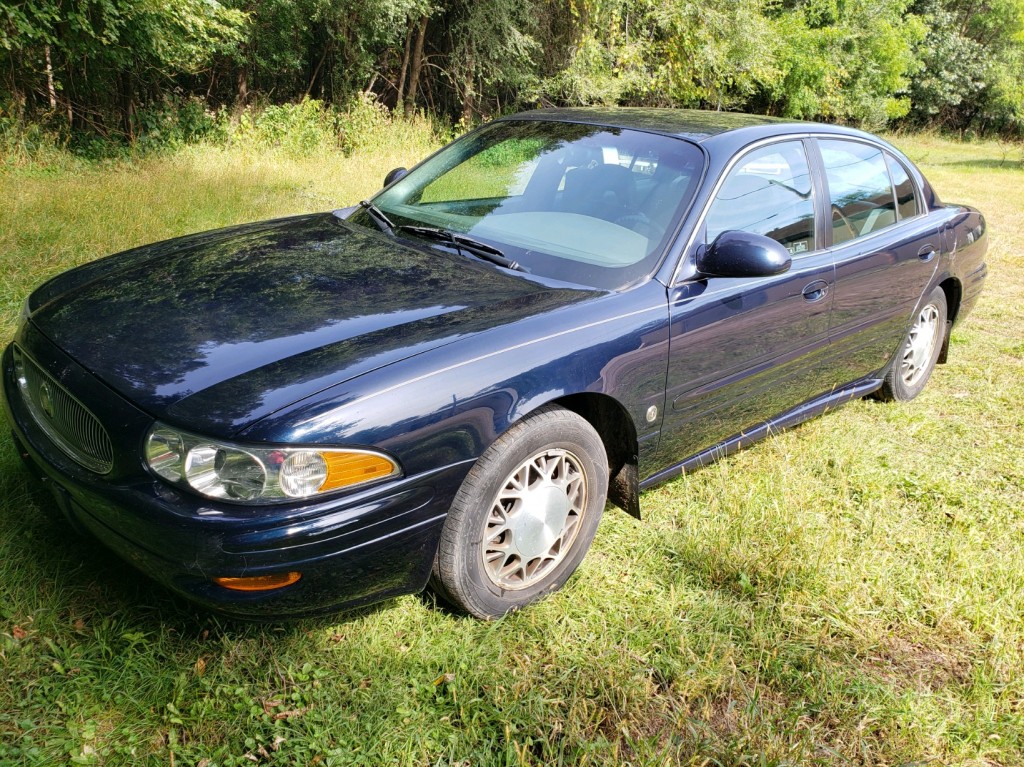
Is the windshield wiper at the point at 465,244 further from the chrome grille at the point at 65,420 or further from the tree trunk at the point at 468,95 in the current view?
the tree trunk at the point at 468,95

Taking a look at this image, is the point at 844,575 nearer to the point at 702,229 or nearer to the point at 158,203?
the point at 702,229

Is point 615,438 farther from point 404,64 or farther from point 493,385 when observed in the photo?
point 404,64

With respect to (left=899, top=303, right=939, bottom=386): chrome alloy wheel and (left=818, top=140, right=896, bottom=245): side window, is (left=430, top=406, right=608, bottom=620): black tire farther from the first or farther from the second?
(left=899, top=303, right=939, bottom=386): chrome alloy wheel

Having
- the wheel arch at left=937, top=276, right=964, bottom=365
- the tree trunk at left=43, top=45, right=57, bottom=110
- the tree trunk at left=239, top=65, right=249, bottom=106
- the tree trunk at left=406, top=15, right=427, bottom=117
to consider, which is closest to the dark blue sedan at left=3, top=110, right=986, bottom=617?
the wheel arch at left=937, top=276, right=964, bottom=365

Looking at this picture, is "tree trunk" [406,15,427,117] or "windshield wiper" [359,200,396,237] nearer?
"windshield wiper" [359,200,396,237]

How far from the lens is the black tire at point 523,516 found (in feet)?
7.66

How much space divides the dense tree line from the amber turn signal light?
912 cm

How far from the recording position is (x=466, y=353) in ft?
7.48

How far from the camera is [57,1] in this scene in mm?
9078

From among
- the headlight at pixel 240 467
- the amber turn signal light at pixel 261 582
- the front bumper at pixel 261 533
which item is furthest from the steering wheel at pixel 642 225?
the amber turn signal light at pixel 261 582

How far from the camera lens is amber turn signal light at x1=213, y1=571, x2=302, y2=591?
2000 millimetres

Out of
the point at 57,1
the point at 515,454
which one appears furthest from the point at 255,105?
the point at 515,454

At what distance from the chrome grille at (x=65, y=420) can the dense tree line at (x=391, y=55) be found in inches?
321

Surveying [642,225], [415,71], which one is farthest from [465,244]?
[415,71]
